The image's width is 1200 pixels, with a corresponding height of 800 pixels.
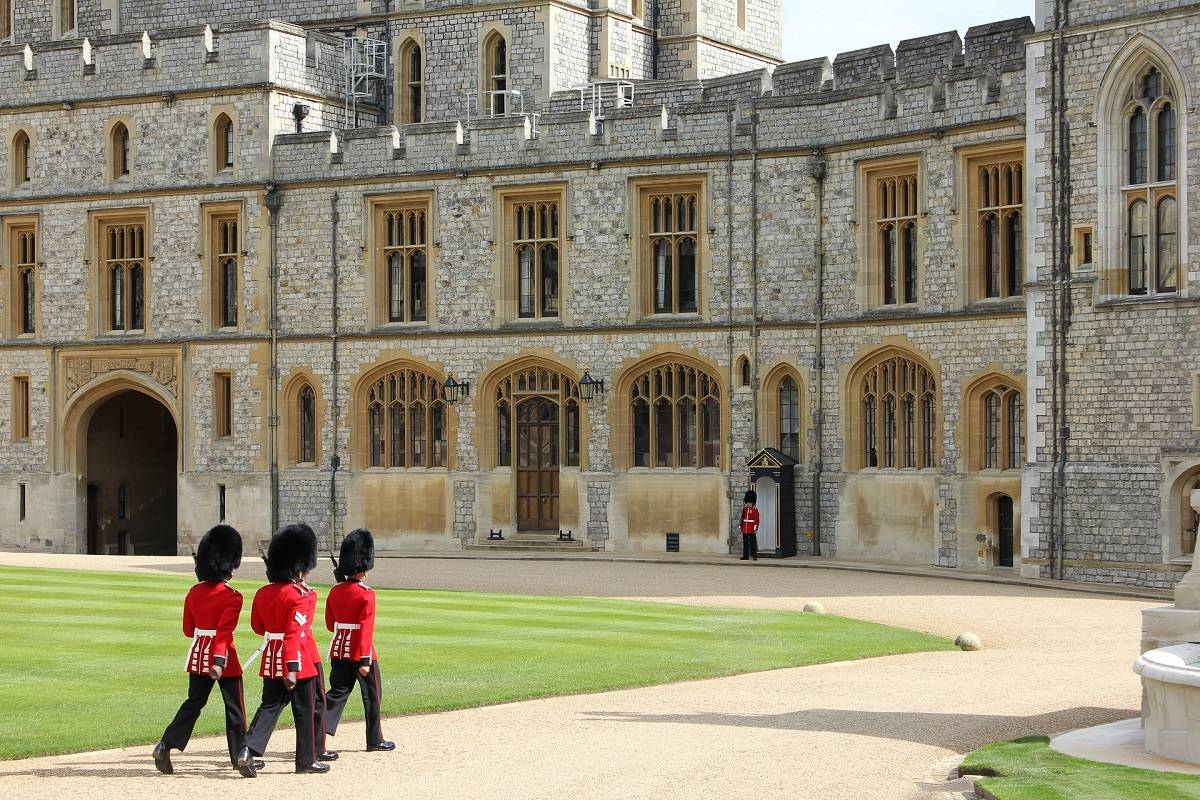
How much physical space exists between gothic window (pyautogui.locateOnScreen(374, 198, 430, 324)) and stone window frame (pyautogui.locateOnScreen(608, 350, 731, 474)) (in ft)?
13.1

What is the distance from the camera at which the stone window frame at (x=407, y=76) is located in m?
36.8

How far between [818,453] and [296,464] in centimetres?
979

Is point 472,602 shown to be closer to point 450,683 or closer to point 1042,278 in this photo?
point 450,683

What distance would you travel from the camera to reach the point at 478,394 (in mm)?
32625

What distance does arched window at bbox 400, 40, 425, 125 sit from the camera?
3684 centimetres

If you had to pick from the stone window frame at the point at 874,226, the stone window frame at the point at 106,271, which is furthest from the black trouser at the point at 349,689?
the stone window frame at the point at 106,271

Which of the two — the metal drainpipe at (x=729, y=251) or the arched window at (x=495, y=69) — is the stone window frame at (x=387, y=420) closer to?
the metal drainpipe at (x=729, y=251)

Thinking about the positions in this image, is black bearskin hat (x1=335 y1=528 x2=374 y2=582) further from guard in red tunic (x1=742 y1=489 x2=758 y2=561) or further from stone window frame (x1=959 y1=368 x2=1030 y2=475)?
guard in red tunic (x1=742 y1=489 x2=758 y2=561)

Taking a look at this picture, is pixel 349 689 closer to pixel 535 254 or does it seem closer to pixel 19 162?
pixel 535 254

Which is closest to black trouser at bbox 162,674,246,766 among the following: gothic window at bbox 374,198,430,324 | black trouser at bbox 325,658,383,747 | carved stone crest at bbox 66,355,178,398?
black trouser at bbox 325,658,383,747

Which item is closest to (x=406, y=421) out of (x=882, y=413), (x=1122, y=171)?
(x=882, y=413)

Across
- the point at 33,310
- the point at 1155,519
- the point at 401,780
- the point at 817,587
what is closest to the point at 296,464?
the point at 33,310

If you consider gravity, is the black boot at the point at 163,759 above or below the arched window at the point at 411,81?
below

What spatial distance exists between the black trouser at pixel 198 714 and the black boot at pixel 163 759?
0.03 metres
